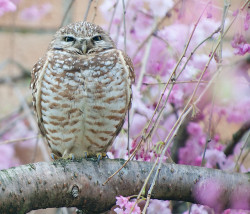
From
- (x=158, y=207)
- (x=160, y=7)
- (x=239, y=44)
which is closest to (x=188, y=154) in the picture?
(x=158, y=207)

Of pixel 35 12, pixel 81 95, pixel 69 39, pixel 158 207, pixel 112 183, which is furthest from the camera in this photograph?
pixel 35 12

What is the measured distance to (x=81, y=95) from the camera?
2.25 metres

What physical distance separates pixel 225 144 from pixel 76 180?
48.4 inches

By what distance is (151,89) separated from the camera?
3.00 meters

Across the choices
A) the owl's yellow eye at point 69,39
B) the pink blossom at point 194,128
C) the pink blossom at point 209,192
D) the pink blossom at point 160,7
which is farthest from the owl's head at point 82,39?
the pink blossom at point 209,192

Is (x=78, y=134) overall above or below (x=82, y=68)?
below

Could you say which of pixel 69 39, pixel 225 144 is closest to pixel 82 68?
pixel 69 39

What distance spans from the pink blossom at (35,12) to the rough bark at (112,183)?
1.98 metres

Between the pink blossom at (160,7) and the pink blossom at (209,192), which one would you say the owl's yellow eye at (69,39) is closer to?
the pink blossom at (160,7)

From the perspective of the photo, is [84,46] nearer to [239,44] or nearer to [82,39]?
[82,39]

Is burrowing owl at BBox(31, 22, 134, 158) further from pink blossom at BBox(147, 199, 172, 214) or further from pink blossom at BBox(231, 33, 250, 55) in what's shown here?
pink blossom at BBox(231, 33, 250, 55)

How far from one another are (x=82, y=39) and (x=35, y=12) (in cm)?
138

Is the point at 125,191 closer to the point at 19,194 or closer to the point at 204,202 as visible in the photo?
the point at 204,202

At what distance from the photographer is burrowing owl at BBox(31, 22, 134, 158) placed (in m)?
2.27
